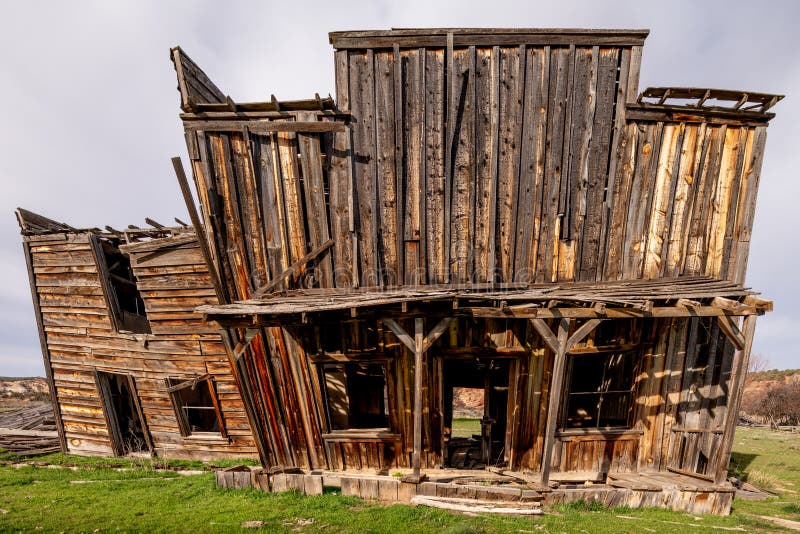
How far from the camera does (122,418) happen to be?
1268cm

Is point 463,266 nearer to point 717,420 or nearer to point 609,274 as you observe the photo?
point 609,274

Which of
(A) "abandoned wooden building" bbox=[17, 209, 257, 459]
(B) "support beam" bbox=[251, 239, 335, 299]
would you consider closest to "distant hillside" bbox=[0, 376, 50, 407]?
(A) "abandoned wooden building" bbox=[17, 209, 257, 459]

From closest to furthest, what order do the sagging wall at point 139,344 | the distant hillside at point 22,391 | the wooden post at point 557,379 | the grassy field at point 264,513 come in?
the grassy field at point 264,513, the wooden post at point 557,379, the sagging wall at point 139,344, the distant hillside at point 22,391

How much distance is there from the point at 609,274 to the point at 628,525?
485 cm

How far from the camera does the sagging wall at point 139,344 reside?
11.1 meters

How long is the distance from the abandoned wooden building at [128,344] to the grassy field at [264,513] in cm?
257

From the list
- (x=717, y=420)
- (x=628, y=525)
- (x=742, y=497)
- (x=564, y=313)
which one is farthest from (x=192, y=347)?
(x=742, y=497)

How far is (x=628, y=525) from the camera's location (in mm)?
6133

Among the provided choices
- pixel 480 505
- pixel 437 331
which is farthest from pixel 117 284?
pixel 480 505

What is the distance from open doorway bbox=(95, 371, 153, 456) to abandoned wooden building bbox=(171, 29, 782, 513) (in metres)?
6.47

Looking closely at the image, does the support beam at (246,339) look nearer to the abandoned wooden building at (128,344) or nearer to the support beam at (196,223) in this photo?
the support beam at (196,223)

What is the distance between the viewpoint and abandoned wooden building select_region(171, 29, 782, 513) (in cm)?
798

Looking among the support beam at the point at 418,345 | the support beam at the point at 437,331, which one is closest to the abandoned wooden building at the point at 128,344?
the support beam at the point at 418,345

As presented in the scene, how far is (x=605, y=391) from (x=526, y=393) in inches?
71.5
